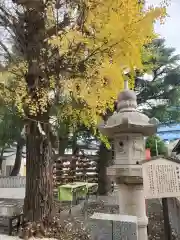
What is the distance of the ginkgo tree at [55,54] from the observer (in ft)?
18.2

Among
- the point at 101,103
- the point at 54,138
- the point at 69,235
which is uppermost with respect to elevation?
the point at 101,103

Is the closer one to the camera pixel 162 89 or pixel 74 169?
pixel 162 89

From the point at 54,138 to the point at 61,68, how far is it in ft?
6.31

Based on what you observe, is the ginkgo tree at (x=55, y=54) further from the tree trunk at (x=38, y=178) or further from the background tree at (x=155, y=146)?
the background tree at (x=155, y=146)

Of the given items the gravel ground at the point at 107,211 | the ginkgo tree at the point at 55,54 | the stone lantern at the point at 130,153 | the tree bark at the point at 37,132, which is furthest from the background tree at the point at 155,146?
the tree bark at the point at 37,132

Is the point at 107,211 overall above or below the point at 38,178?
below

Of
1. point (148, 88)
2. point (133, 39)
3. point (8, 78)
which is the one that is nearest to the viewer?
point (133, 39)

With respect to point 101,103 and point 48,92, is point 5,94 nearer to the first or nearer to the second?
point 48,92

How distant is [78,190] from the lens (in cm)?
922

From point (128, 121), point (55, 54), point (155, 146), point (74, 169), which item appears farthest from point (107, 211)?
point (155, 146)

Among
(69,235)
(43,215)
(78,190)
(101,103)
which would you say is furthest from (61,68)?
(78,190)

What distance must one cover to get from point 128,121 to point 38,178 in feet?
8.28

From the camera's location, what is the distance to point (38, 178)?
5.75m

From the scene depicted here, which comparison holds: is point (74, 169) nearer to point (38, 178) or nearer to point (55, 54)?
point (38, 178)
